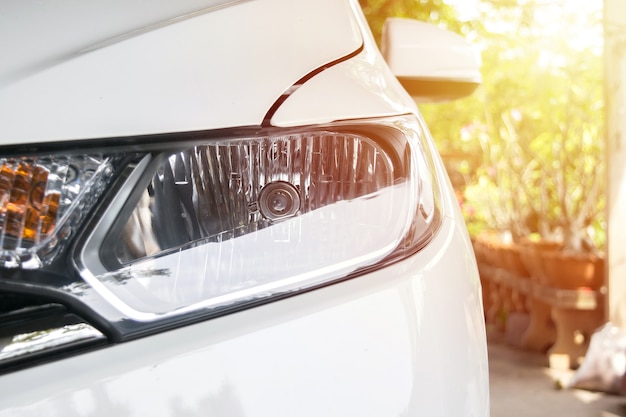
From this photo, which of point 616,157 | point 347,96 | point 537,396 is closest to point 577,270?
point 616,157

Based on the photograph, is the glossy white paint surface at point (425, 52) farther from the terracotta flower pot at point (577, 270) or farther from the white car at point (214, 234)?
the terracotta flower pot at point (577, 270)

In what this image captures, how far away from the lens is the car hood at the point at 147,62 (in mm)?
969

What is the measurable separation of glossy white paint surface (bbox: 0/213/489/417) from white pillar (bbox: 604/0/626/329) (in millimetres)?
3770

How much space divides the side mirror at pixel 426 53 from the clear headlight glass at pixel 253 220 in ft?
1.58

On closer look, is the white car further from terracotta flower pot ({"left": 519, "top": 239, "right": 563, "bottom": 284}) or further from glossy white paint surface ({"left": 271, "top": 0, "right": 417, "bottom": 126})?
terracotta flower pot ({"left": 519, "top": 239, "right": 563, "bottom": 284})

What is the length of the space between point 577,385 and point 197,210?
3.87 meters

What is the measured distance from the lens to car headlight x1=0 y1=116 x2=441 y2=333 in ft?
3.08

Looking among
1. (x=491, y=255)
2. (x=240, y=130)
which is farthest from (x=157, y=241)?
(x=491, y=255)

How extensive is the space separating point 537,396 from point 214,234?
388 cm

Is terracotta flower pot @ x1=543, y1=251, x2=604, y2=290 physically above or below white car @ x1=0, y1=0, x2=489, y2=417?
below

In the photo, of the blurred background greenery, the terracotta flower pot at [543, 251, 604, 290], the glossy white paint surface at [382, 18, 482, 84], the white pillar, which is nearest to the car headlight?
the glossy white paint surface at [382, 18, 482, 84]

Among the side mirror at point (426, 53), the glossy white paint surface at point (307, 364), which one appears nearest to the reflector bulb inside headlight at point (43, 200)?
the glossy white paint surface at point (307, 364)

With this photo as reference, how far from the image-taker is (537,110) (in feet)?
22.6

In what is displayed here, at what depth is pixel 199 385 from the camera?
879 millimetres
